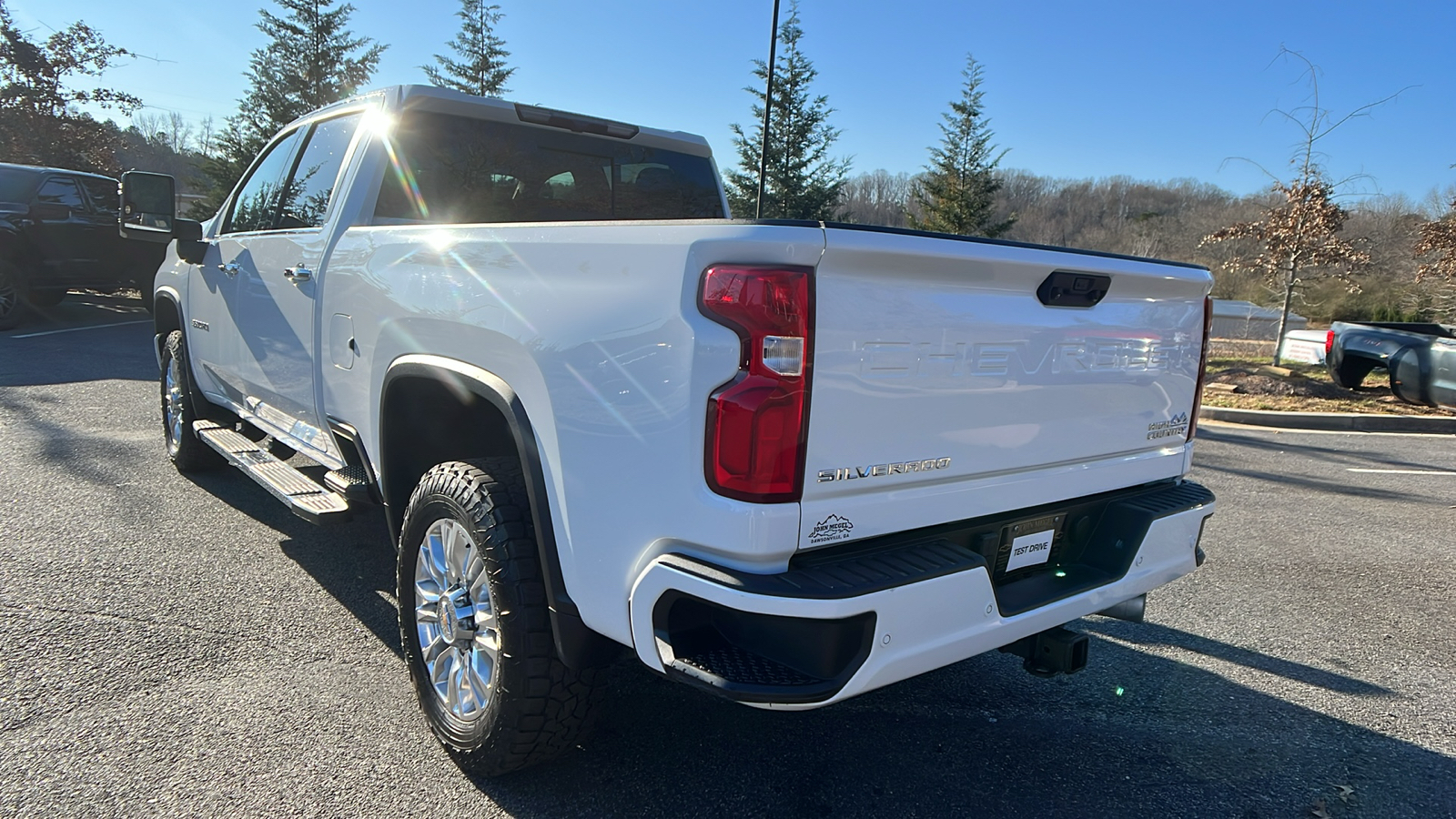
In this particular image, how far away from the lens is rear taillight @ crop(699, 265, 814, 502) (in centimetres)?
178

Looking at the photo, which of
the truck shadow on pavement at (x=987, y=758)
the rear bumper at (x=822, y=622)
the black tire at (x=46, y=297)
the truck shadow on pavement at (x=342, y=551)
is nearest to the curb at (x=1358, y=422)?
the truck shadow on pavement at (x=987, y=758)

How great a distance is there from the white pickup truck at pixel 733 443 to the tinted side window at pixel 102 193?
12.3m

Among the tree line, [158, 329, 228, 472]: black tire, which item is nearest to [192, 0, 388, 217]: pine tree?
the tree line

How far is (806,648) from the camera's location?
1844 millimetres

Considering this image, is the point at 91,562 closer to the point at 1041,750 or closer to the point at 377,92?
the point at 377,92

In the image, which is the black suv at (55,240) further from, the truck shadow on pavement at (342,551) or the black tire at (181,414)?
the truck shadow on pavement at (342,551)

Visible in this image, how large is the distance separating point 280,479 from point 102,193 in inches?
491

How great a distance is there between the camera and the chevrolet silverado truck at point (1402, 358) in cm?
1050

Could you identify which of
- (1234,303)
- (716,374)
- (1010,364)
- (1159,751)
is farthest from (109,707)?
(1234,303)

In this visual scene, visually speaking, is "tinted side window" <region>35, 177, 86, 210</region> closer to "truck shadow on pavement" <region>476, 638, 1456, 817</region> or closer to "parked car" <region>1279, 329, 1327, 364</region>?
"truck shadow on pavement" <region>476, 638, 1456, 817</region>

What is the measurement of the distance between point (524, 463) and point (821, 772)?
1351 millimetres

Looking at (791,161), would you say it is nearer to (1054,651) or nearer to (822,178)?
(822,178)

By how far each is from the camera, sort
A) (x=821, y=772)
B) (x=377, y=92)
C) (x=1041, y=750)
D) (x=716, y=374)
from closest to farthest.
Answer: (x=716, y=374), (x=821, y=772), (x=1041, y=750), (x=377, y=92)

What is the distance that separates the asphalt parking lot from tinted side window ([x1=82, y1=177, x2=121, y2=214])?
1020 cm
